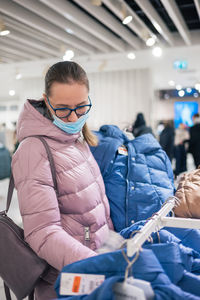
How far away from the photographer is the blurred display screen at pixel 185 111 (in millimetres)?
19250

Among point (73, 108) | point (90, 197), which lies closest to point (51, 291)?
point (90, 197)

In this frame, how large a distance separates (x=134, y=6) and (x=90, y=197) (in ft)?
17.2

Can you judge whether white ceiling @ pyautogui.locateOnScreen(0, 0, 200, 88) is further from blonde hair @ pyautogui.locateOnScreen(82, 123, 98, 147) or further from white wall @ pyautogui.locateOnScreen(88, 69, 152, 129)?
blonde hair @ pyautogui.locateOnScreen(82, 123, 98, 147)

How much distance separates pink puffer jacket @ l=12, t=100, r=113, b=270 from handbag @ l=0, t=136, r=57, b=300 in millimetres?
57

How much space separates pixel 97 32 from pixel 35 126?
17.0 ft

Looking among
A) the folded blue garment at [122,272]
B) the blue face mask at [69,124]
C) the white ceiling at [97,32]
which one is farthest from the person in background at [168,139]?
the folded blue garment at [122,272]

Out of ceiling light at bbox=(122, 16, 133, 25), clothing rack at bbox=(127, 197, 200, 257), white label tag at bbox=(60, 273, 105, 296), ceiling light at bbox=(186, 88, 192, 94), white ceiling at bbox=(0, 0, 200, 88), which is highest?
white ceiling at bbox=(0, 0, 200, 88)

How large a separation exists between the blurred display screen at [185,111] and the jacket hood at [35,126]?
1877cm

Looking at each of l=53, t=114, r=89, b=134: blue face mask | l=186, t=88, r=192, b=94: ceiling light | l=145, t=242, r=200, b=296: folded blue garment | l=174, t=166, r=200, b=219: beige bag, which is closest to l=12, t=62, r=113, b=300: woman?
l=53, t=114, r=89, b=134: blue face mask

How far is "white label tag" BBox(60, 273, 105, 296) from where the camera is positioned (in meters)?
0.88

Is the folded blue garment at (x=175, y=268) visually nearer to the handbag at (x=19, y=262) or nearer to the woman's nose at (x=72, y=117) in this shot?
the handbag at (x=19, y=262)

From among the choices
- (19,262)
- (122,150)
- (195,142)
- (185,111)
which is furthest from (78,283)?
(185,111)

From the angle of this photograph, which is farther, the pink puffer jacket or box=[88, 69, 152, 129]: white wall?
box=[88, 69, 152, 129]: white wall

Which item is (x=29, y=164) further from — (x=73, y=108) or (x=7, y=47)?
(x=7, y=47)
